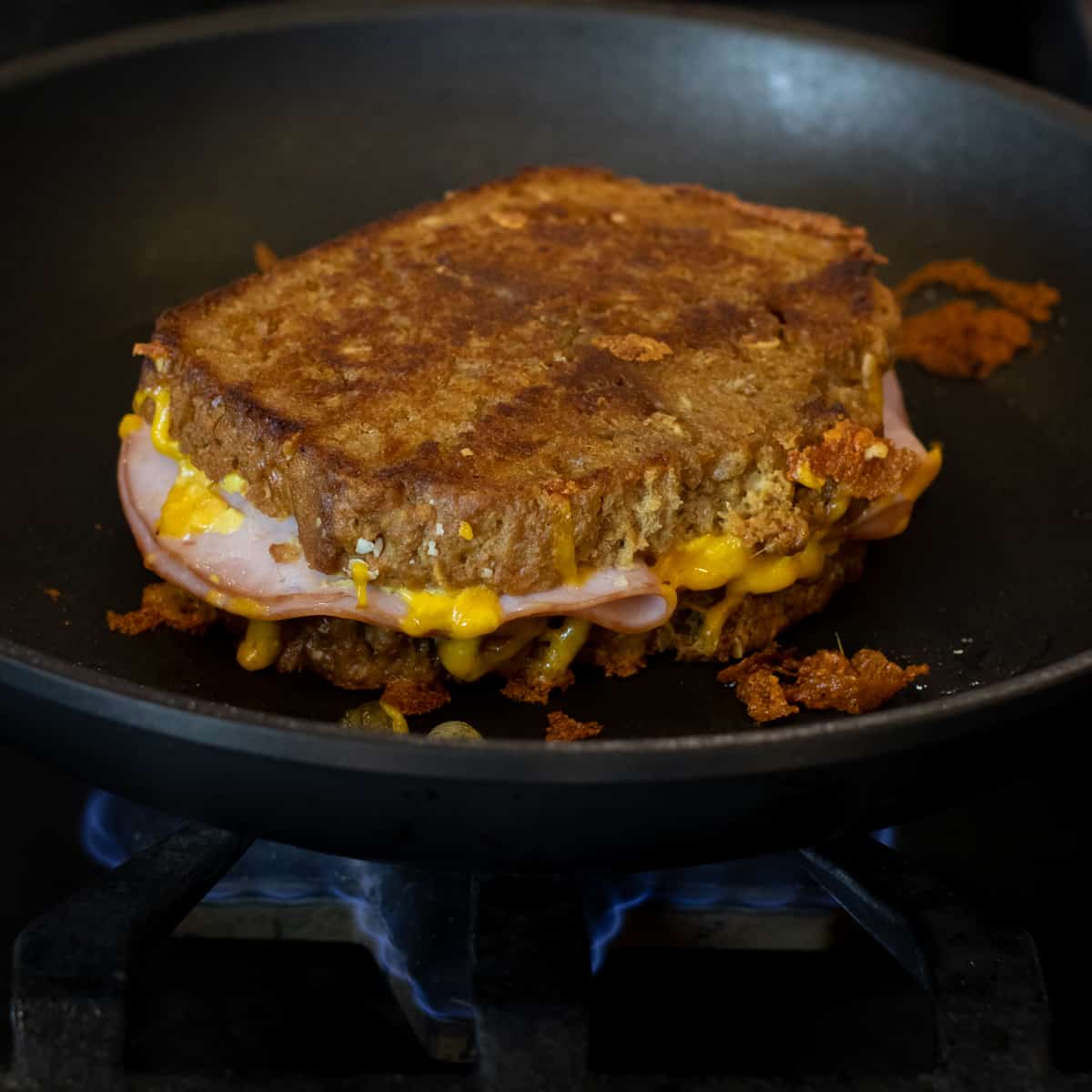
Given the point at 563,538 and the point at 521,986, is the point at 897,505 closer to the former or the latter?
the point at 563,538

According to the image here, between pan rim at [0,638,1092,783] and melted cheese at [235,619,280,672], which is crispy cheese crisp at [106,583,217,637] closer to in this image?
melted cheese at [235,619,280,672]

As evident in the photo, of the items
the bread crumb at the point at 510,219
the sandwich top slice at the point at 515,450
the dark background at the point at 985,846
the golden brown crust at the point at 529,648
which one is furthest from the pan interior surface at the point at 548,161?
the bread crumb at the point at 510,219

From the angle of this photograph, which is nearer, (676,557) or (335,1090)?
(335,1090)

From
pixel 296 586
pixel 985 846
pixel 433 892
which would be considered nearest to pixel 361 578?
pixel 296 586

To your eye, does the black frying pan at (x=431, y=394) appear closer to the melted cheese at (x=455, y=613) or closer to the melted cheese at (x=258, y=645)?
the melted cheese at (x=258, y=645)

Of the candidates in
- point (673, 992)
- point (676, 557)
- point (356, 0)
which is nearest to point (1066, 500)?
point (676, 557)

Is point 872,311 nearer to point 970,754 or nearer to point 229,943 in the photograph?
point 970,754
